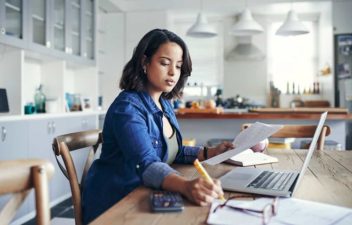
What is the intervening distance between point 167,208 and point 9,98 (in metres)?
2.43

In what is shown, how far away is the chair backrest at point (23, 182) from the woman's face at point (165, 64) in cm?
70

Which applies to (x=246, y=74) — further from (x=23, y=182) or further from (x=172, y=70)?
(x=23, y=182)

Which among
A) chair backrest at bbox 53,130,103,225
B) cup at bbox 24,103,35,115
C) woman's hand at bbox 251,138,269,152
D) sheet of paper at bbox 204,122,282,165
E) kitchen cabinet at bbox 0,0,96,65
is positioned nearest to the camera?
sheet of paper at bbox 204,122,282,165

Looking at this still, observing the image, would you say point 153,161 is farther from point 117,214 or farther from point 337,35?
point 337,35

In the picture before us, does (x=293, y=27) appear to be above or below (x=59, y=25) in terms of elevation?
above

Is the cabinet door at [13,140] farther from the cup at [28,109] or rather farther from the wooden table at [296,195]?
the wooden table at [296,195]

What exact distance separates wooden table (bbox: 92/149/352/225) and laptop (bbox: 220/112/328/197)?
30 millimetres

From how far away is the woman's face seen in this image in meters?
1.24

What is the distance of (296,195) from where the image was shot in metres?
0.88

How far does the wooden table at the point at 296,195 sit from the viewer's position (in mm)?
688

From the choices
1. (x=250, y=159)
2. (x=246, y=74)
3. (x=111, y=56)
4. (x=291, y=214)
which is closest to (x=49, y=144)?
(x=250, y=159)

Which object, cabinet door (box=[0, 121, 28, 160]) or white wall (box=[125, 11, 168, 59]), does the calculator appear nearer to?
cabinet door (box=[0, 121, 28, 160])

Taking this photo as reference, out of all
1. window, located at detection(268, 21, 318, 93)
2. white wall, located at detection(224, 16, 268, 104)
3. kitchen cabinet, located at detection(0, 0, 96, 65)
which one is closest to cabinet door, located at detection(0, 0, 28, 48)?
kitchen cabinet, located at detection(0, 0, 96, 65)

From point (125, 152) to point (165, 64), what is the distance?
1.25ft
